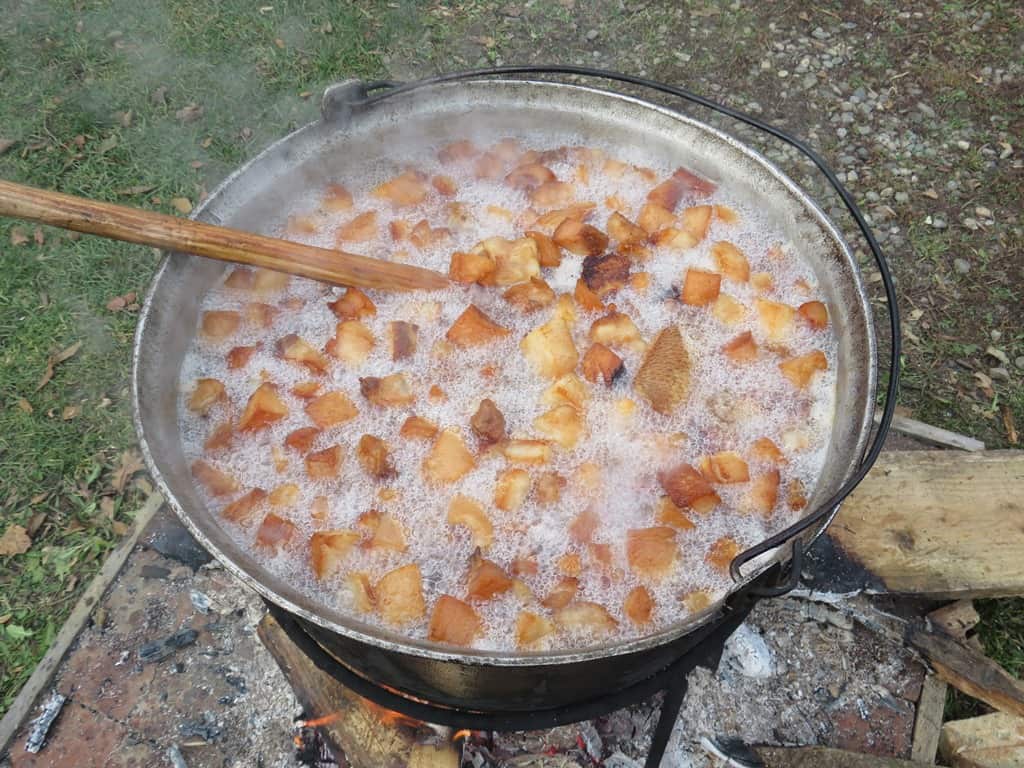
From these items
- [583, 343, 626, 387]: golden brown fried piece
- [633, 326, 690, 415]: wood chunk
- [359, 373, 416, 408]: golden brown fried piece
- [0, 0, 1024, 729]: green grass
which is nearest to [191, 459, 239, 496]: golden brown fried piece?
[359, 373, 416, 408]: golden brown fried piece

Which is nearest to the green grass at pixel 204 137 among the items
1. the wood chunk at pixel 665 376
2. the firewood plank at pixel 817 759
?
the firewood plank at pixel 817 759

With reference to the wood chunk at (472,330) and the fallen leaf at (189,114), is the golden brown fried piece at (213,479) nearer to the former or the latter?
the wood chunk at (472,330)

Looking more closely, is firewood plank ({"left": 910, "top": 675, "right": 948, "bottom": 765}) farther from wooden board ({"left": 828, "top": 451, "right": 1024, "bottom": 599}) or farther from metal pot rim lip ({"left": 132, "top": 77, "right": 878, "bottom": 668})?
metal pot rim lip ({"left": 132, "top": 77, "right": 878, "bottom": 668})

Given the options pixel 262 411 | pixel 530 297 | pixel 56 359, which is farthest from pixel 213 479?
pixel 56 359

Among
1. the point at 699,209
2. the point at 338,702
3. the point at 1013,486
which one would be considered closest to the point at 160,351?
the point at 338,702

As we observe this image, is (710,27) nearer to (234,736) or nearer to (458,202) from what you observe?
(458,202)
